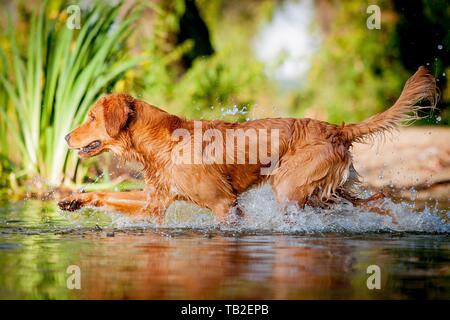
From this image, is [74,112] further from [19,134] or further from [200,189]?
[200,189]

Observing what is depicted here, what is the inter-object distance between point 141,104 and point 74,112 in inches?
151

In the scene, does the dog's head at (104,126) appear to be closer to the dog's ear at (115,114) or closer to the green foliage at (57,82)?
the dog's ear at (115,114)

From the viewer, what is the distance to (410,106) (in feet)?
25.9

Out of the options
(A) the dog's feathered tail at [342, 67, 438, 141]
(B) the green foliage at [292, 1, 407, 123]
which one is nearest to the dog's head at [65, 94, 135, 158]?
(A) the dog's feathered tail at [342, 67, 438, 141]

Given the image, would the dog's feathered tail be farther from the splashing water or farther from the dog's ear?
the dog's ear

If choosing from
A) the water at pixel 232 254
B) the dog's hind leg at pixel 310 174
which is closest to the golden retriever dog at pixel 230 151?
the dog's hind leg at pixel 310 174

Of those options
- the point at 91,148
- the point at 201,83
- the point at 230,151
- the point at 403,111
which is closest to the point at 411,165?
the point at 201,83

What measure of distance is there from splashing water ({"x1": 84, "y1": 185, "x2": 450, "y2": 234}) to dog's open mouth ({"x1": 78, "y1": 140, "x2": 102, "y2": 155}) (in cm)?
75

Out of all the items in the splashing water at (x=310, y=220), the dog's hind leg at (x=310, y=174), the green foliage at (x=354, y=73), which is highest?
the green foliage at (x=354, y=73)

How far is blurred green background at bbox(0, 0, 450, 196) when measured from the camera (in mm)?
11719

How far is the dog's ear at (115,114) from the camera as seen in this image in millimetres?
7777

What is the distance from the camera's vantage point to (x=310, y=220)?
764 cm
